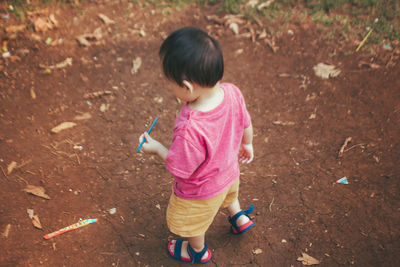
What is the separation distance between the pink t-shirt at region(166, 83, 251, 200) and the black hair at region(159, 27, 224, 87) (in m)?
0.19

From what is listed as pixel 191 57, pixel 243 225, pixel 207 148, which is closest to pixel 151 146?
pixel 207 148

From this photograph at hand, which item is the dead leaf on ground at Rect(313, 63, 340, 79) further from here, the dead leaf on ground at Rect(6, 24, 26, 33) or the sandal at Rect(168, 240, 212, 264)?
the dead leaf on ground at Rect(6, 24, 26, 33)

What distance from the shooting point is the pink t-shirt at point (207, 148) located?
148 centimetres

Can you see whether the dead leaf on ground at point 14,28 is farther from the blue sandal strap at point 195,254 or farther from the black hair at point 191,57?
the blue sandal strap at point 195,254

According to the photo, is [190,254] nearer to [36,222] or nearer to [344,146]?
[36,222]

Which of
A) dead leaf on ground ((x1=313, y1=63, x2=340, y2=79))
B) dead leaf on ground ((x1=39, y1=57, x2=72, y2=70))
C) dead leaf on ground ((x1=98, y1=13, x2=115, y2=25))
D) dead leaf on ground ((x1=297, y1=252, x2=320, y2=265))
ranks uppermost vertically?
dead leaf on ground ((x1=98, y1=13, x2=115, y2=25))

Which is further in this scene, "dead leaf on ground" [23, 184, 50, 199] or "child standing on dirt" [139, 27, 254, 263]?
"dead leaf on ground" [23, 184, 50, 199]

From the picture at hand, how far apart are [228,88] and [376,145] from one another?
2.19 m

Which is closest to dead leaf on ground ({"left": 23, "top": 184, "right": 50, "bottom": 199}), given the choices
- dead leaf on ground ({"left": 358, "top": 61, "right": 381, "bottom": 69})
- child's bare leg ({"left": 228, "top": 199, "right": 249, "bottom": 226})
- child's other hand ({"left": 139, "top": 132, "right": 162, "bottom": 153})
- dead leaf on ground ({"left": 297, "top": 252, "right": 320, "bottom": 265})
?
child's other hand ({"left": 139, "top": 132, "right": 162, "bottom": 153})

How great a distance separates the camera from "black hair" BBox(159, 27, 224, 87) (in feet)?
4.48

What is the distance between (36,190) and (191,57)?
7.01 feet

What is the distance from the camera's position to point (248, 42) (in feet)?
14.4

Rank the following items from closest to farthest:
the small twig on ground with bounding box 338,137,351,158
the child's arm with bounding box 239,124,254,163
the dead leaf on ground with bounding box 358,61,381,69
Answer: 1. the child's arm with bounding box 239,124,254,163
2. the small twig on ground with bounding box 338,137,351,158
3. the dead leaf on ground with bounding box 358,61,381,69

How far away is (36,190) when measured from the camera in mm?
2684
